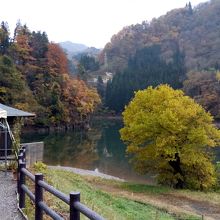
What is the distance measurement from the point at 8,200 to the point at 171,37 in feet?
587

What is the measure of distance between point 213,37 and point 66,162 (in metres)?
135

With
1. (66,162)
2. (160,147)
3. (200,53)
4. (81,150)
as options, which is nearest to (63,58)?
(81,150)

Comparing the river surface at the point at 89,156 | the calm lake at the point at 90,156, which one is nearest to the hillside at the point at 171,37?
the river surface at the point at 89,156

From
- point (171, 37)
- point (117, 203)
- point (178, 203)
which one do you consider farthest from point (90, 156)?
point (171, 37)

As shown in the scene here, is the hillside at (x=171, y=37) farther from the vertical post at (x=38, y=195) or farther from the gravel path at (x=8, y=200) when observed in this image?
the vertical post at (x=38, y=195)

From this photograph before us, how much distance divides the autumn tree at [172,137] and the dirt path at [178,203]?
332cm

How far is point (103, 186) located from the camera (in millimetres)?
24641

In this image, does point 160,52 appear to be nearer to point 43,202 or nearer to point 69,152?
point 69,152

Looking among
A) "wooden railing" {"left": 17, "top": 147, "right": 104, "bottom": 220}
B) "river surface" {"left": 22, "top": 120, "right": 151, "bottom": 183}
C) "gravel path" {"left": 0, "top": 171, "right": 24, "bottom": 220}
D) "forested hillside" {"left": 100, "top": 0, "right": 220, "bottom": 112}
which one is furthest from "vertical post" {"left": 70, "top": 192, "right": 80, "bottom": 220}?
"forested hillside" {"left": 100, "top": 0, "right": 220, "bottom": 112}

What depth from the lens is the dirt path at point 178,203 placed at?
1830 cm

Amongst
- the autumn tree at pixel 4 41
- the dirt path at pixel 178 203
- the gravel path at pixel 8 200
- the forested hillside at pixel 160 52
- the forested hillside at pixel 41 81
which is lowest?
the dirt path at pixel 178 203

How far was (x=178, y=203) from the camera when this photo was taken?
20.5 m

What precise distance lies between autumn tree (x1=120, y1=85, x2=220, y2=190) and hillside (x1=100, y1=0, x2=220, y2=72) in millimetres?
132391

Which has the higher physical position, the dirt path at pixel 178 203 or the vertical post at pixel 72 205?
the vertical post at pixel 72 205
